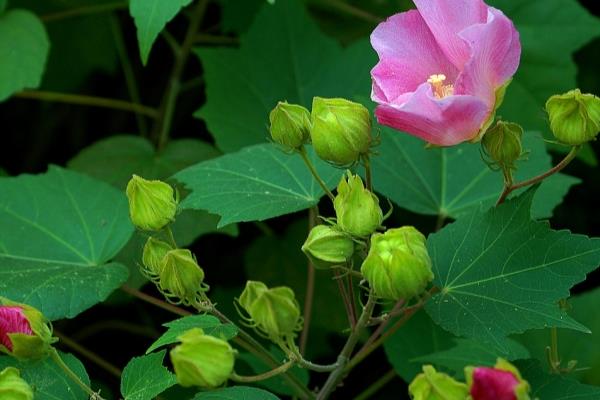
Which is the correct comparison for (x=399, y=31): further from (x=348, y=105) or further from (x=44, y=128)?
(x=44, y=128)

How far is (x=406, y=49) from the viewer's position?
4.40 feet

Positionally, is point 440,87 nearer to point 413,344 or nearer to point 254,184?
point 254,184

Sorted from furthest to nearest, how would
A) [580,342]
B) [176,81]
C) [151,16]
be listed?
1. [176,81]
2. [580,342]
3. [151,16]

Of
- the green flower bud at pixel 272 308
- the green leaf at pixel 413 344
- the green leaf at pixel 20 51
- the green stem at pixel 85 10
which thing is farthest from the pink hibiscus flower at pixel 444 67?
the green stem at pixel 85 10

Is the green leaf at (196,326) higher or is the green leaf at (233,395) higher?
the green leaf at (196,326)

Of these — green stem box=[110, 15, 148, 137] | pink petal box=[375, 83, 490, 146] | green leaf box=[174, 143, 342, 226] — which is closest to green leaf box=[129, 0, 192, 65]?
green leaf box=[174, 143, 342, 226]

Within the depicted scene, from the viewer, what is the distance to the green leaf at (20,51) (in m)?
1.93

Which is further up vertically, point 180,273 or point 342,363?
point 180,273

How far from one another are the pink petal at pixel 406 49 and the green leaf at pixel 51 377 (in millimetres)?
565

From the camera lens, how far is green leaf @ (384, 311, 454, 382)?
169cm

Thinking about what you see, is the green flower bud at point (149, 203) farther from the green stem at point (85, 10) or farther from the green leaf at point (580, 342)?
the green stem at point (85, 10)

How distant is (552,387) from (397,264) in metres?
0.33

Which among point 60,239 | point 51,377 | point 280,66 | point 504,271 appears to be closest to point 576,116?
point 504,271

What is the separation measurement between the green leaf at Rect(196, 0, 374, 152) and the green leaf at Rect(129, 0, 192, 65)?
53cm
